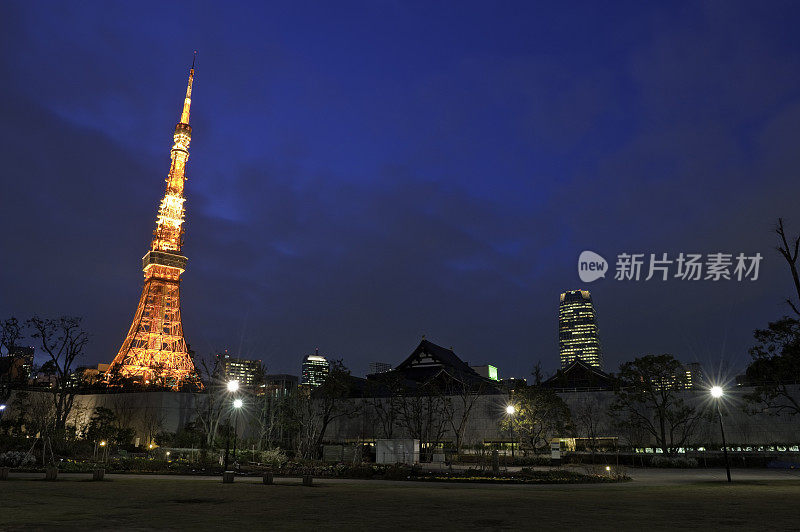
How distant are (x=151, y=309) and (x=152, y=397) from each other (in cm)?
2970

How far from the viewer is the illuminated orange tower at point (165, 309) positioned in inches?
2739

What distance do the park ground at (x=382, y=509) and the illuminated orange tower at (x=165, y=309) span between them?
2093 inches

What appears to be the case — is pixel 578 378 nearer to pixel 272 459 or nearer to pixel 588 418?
pixel 588 418

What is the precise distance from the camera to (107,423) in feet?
141

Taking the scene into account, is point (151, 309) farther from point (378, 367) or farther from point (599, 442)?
point (599, 442)

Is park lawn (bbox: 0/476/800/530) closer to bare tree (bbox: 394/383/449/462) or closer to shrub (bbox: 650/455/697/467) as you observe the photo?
shrub (bbox: 650/455/697/467)

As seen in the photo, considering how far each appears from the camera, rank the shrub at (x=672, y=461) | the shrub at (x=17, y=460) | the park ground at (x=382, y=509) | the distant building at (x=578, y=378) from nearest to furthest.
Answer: the park ground at (x=382, y=509) < the shrub at (x=17, y=460) < the shrub at (x=672, y=461) < the distant building at (x=578, y=378)

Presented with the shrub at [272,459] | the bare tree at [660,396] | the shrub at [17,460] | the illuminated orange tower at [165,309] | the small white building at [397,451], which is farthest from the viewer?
the illuminated orange tower at [165,309]

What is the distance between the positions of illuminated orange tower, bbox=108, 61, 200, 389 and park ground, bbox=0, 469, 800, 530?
5317 centimetres

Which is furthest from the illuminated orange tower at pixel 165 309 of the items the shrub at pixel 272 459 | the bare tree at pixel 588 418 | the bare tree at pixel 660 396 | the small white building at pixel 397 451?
the bare tree at pixel 660 396

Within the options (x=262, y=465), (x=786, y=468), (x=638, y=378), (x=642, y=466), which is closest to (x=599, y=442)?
(x=638, y=378)

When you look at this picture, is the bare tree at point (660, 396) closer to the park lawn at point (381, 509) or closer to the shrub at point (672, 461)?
the shrub at point (672, 461)

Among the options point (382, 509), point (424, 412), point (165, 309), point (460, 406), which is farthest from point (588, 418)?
point (165, 309)

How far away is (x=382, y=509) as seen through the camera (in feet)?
40.5
